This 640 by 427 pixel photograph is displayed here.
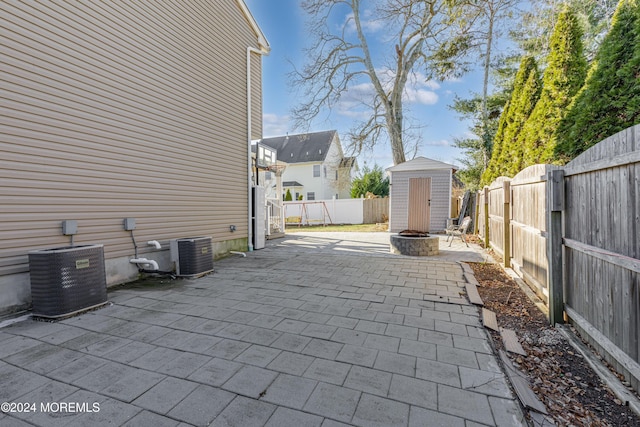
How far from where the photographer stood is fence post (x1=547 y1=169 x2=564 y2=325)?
2768 millimetres

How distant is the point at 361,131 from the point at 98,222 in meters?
12.3

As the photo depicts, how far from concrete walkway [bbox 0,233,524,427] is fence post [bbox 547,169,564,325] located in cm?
72

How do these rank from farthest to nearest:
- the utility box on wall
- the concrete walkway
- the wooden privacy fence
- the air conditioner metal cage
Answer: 1. the air conditioner metal cage
2. the utility box on wall
3. the wooden privacy fence
4. the concrete walkway

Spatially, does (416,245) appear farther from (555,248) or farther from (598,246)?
(598,246)

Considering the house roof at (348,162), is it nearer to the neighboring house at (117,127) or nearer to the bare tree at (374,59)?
the bare tree at (374,59)

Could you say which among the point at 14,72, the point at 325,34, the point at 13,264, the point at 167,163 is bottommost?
the point at 13,264

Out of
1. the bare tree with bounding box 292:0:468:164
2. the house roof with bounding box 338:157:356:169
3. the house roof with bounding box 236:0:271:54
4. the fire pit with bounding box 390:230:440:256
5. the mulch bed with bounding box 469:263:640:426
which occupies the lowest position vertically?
the mulch bed with bounding box 469:263:640:426

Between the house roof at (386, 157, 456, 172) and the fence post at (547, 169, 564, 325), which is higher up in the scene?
the house roof at (386, 157, 456, 172)

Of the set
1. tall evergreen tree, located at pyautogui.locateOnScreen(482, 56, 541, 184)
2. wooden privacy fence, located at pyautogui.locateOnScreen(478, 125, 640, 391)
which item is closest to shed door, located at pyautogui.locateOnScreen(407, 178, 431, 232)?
tall evergreen tree, located at pyautogui.locateOnScreen(482, 56, 541, 184)

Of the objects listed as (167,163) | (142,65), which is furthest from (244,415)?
(142,65)

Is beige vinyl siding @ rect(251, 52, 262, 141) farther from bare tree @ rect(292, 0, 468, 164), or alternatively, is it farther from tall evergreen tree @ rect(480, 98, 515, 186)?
tall evergreen tree @ rect(480, 98, 515, 186)

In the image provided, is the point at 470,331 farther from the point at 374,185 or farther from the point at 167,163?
the point at 374,185

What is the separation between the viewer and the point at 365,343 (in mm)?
2400

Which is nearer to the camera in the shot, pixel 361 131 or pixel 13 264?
pixel 13 264
